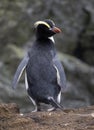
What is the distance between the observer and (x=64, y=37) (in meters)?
14.4

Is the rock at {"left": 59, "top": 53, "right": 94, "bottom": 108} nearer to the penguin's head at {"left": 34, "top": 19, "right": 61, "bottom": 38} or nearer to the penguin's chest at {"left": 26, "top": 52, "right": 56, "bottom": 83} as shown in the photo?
the penguin's head at {"left": 34, "top": 19, "right": 61, "bottom": 38}

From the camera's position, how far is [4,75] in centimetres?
1270

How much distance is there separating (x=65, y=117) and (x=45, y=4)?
332 inches

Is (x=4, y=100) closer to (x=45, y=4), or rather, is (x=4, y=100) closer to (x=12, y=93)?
(x=12, y=93)

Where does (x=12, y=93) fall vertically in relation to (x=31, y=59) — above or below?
below

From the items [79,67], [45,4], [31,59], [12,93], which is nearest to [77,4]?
[45,4]

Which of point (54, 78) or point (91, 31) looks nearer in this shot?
point (54, 78)

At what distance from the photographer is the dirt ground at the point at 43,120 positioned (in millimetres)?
5984

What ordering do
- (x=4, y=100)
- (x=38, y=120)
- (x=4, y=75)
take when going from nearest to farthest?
(x=38, y=120) < (x=4, y=100) < (x=4, y=75)

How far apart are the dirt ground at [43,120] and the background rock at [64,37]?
6.02 m

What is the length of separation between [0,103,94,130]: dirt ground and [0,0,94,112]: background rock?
6.02 m

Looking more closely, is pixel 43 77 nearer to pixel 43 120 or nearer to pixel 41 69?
pixel 41 69

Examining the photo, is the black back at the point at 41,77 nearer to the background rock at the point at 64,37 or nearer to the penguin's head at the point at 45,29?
the penguin's head at the point at 45,29

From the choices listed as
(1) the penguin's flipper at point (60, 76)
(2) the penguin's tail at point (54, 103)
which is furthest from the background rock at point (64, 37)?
(2) the penguin's tail at point (54, 103)
